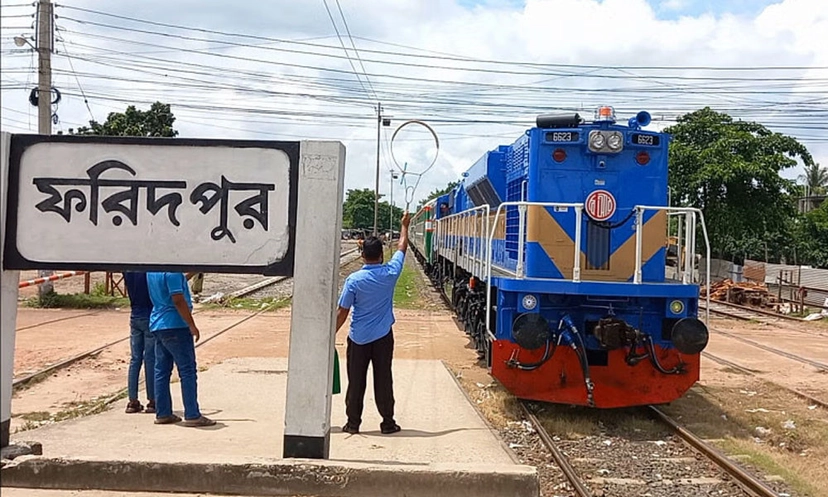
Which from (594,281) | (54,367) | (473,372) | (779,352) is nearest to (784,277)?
(779,352)

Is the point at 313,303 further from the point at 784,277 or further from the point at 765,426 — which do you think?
the point at 784,277

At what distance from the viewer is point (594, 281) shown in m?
8.36

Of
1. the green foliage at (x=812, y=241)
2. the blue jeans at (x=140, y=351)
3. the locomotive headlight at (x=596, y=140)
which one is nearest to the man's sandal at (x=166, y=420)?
the blue jeans at (x=140, y=351)

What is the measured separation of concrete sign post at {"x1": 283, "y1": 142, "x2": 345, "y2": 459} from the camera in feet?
17.5

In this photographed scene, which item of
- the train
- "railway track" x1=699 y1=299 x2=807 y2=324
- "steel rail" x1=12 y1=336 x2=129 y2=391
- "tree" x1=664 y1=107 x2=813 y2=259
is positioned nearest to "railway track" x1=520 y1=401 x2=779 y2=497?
the train

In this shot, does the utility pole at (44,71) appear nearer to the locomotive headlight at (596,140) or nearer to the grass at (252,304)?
the grass at (252,304)

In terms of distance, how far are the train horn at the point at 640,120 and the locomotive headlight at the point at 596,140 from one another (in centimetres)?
49

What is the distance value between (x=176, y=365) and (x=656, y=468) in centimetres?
421

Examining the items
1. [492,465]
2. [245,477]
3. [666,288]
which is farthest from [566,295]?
[245,477]

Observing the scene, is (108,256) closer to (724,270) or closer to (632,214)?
(632,214)

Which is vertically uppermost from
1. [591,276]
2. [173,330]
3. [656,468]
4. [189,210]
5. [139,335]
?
[189,210]

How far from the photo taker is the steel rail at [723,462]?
5.96 m

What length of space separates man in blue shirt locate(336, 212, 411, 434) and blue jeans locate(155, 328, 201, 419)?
1.31 meters

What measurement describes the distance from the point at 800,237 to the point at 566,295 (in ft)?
121
